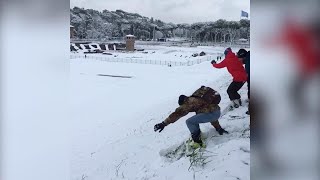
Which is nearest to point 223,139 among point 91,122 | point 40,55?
point 91,122

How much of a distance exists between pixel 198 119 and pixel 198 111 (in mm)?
42

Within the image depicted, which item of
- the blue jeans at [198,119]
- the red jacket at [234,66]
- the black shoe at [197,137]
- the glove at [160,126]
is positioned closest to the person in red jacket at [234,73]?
the red jacket at [234,66]

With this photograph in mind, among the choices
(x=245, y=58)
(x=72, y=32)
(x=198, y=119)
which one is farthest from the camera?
(x=72, y=32)

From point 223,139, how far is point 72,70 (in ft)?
3.09

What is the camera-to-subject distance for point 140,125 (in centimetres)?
223

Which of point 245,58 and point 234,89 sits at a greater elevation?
point 245,58

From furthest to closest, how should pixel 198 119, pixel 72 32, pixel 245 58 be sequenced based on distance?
pixel 72 32 < pixel 198 119 < pixel 245 58

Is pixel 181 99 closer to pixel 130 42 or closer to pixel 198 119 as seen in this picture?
pixel 198 119

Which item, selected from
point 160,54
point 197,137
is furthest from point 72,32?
point 197,137

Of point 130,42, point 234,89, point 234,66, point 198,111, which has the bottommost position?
point 198,111

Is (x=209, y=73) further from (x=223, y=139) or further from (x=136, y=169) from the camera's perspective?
(x=136, y=169)

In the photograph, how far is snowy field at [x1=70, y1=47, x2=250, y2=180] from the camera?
2.03m

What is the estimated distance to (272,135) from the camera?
6.22 feet

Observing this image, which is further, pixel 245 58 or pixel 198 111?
pixel 198 111
